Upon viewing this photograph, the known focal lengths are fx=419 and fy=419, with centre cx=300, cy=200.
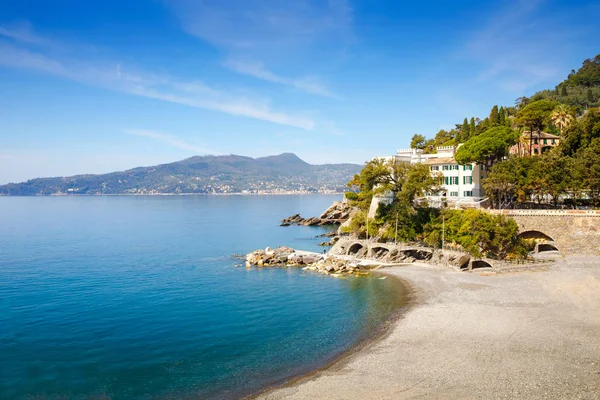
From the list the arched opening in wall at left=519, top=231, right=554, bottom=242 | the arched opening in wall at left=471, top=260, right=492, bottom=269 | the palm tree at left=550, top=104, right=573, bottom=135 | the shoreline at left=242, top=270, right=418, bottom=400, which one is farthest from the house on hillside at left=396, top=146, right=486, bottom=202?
the shoreline at left=242, top=270, right=418, bottom=400

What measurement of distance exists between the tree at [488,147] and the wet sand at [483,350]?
27825 mm

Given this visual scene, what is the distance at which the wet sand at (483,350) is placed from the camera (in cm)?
2412

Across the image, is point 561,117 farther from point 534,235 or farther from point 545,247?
point 545,247

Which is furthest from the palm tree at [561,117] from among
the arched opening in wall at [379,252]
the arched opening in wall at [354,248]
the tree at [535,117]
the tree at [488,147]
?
the arched opening in wall at [354,248]

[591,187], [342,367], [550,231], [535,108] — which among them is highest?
[535,108]

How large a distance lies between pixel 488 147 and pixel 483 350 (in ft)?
151

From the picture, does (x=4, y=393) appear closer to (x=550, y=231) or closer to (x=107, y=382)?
(x=107, y=382)

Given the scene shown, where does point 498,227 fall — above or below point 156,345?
above

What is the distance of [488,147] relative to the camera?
67375 millimetres

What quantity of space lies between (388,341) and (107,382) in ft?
65.0

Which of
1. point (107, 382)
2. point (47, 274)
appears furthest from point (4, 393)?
point (47, 274)

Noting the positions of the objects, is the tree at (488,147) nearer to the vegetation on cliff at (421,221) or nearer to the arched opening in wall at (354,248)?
the vegetation on cliff at (421,221)

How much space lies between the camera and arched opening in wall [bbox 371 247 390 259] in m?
62.9

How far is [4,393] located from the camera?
2534 cm
